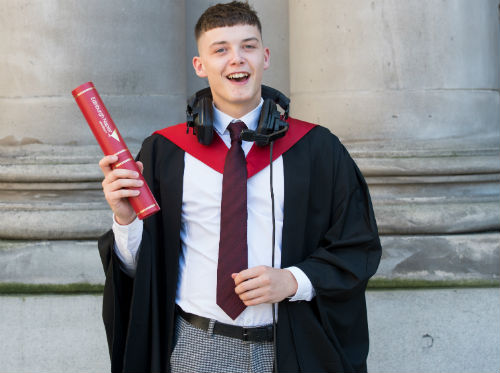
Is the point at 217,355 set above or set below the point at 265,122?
below

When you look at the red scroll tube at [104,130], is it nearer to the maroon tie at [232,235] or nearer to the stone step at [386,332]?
the maroon tie at [232,235]

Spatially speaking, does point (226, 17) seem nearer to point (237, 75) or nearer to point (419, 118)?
point (237, 75)

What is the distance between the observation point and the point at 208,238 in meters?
2.39

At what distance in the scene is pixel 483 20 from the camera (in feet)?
14.0

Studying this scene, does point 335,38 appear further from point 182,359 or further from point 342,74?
point 182,359

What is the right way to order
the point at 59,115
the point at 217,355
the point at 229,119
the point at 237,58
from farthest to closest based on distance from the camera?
the point at 59,115, the point at 229,119, the point at 237,58, the point at 217,355

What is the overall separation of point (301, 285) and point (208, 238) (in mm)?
353

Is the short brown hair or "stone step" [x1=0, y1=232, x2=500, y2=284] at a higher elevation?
the short brown hair

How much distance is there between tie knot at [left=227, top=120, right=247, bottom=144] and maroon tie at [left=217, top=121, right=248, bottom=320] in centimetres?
10

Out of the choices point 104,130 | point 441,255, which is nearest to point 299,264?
point 104,130

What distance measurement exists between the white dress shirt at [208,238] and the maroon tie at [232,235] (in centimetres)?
5

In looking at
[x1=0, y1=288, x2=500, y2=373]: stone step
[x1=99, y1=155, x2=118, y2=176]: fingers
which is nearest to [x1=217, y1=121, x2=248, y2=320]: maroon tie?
[x1=99, y1=155, x2=118, y2=176]: fingers

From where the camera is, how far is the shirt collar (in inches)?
98.0

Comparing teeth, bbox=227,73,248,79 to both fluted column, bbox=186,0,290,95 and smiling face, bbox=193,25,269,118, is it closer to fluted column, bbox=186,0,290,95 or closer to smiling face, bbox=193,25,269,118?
smiling face, bbox=193,25,269,118
